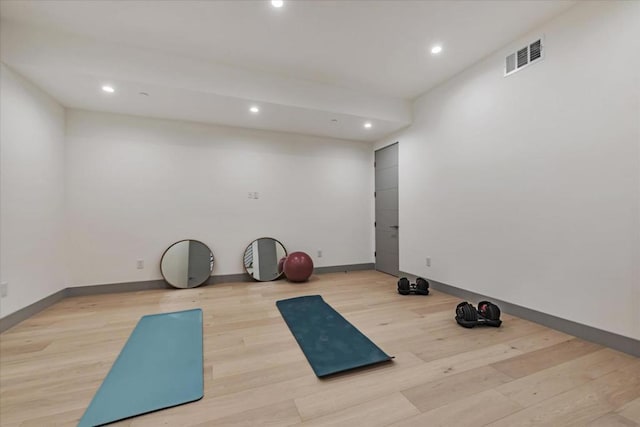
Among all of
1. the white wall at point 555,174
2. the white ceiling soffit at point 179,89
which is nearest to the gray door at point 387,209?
the white ceiling soffit at point 179,89

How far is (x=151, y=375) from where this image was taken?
1.88m

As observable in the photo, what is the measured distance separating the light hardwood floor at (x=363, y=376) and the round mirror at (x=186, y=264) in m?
1.12

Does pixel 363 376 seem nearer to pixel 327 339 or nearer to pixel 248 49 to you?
pixel 327 339

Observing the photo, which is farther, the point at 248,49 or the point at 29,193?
the point at 248,49

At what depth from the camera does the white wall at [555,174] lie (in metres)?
2.15

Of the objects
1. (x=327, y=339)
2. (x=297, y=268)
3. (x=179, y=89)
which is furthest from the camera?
(x=297, y=268)

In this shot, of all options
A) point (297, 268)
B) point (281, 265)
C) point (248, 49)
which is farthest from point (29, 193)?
point (297, 268)

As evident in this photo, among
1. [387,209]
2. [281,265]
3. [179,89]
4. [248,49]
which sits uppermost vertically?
[248,49]

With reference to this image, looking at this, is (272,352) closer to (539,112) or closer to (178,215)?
(178,215)

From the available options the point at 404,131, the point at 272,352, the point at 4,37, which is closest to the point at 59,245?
the point at 4,37

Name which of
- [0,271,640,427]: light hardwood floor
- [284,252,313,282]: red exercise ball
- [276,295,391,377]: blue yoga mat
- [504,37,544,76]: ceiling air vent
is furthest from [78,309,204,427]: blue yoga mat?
[504,37,544,76]: ceiling air vent

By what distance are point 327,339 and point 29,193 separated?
3.80 metres

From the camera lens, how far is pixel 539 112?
A: 271 cm

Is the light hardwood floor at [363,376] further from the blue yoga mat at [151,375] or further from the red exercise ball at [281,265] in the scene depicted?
the red exercise ball at [281,265]
